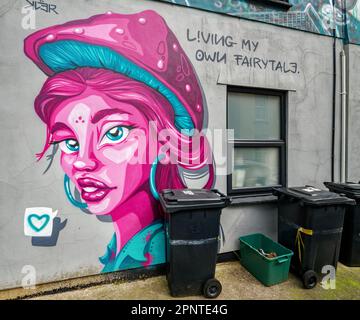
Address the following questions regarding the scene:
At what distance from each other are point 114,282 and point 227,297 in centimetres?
133

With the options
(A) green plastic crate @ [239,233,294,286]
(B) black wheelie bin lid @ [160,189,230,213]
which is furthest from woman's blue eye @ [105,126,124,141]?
(A) green plastic crate @ [239,233,294,286]

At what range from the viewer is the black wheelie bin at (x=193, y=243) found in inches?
95.3

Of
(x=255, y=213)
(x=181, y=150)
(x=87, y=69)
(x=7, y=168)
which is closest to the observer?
(x=7, y=168)

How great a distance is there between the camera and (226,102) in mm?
3205

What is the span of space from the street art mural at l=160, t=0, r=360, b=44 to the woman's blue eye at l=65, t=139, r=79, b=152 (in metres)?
2.13

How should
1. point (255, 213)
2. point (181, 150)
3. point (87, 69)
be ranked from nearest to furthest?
point (87, 69), point (181, 150), point (255, 213)

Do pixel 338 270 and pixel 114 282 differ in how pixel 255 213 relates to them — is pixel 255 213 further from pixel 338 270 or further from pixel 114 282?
pixel 114 282

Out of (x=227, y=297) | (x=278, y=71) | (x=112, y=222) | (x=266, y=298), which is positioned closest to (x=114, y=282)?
(x=112, y=222)

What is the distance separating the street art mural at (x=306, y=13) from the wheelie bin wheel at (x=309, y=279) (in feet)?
11.1

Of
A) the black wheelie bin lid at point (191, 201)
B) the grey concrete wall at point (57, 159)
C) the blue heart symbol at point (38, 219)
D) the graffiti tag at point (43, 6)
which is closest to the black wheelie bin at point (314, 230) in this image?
the grey concrete wall at point (57, 159)

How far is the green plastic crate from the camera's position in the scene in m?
2.67

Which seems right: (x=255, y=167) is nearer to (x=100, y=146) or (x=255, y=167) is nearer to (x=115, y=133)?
(x=115, y=133)

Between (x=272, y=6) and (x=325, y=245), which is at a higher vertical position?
(x=272, y=6)
